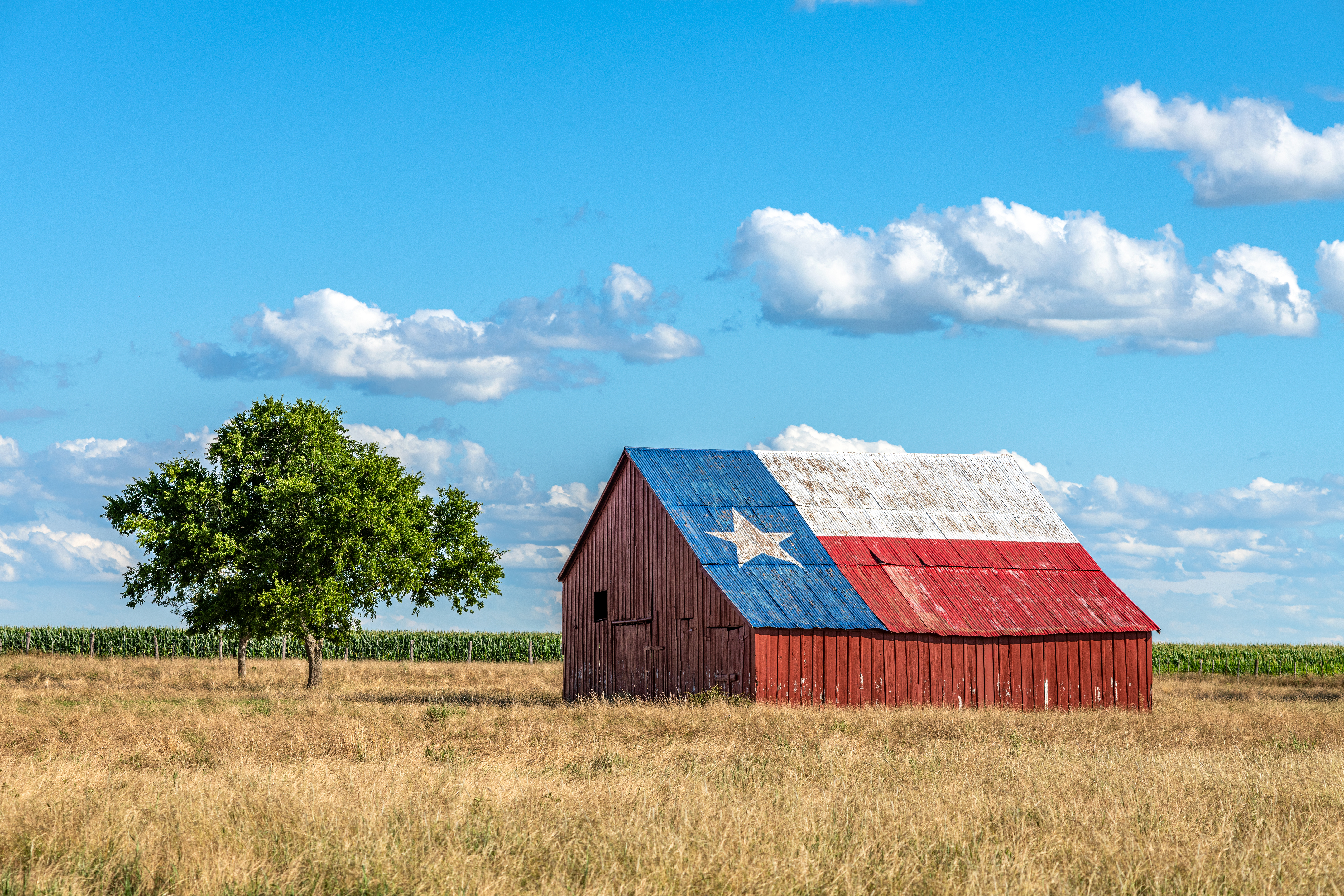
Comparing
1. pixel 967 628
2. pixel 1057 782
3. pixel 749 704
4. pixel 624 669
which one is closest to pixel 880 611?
pixel 967 628

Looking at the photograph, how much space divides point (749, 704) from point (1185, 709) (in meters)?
11.2

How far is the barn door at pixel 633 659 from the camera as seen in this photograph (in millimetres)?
31266

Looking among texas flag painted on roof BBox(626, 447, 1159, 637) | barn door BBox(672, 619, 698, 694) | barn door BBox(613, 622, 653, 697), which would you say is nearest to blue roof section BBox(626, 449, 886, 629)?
texas flag painted on roof BBox(626, 447, 1159, 637)

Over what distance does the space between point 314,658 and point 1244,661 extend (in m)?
44.3

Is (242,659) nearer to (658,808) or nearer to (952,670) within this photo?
(952,670)

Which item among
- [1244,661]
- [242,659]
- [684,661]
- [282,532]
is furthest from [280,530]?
[1244,661]

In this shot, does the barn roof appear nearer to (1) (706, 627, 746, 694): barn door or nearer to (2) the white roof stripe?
(2) the white roof stripe

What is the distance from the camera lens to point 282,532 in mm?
39125

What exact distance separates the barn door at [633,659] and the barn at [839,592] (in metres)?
0.06

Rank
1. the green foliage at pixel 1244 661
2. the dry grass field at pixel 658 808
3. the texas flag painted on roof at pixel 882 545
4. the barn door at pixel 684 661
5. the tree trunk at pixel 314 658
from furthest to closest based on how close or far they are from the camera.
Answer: the green foliage at pixel 1244 661 → the tree trunk at pixel 314 658 → the barn door at pixel 684 661 → the texas flag painted on roof at pixel 882 545 → the dry grass field at pixel 658 808

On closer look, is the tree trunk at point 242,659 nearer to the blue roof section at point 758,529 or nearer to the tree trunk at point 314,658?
the tree trunk at point 314,658

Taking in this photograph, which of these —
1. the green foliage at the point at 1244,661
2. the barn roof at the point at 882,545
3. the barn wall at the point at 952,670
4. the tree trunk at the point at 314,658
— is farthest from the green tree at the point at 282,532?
the green foliage at the point at 1244,661

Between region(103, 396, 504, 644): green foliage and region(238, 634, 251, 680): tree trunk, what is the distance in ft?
3.91

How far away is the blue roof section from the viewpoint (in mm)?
28266
